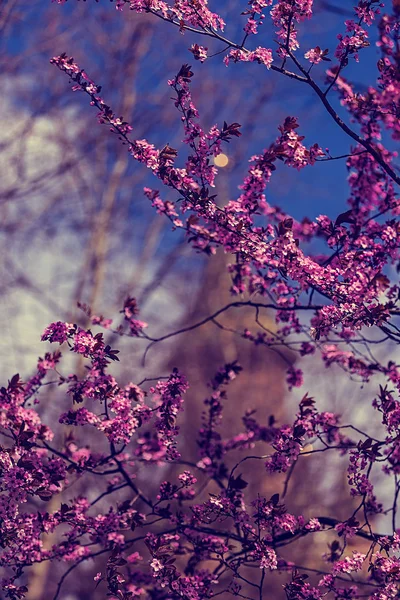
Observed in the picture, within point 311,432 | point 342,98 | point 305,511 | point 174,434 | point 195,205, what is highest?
point 305,511

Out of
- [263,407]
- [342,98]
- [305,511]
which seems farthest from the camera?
[263,407]

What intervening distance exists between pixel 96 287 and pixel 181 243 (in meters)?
1.76

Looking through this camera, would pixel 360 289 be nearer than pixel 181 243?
Yes

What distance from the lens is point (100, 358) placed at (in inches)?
139

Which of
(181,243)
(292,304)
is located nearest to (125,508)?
(292,304)

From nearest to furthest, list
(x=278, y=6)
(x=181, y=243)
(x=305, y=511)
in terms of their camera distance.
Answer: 1. (x=278, y=6)
2. (x=181, y=243)
3. (x=305, y=511)

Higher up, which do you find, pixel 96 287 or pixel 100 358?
pixel 96 287

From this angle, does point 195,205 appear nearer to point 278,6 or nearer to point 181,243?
point 278,6

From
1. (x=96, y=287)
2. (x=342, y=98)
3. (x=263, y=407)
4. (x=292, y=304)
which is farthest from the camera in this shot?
(x=263, y=407)

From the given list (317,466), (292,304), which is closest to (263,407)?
(317,466)

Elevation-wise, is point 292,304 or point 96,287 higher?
point 96,287

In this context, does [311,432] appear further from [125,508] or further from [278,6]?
[278,6]

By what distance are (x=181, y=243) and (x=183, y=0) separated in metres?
6.13

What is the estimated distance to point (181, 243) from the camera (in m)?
9.31
